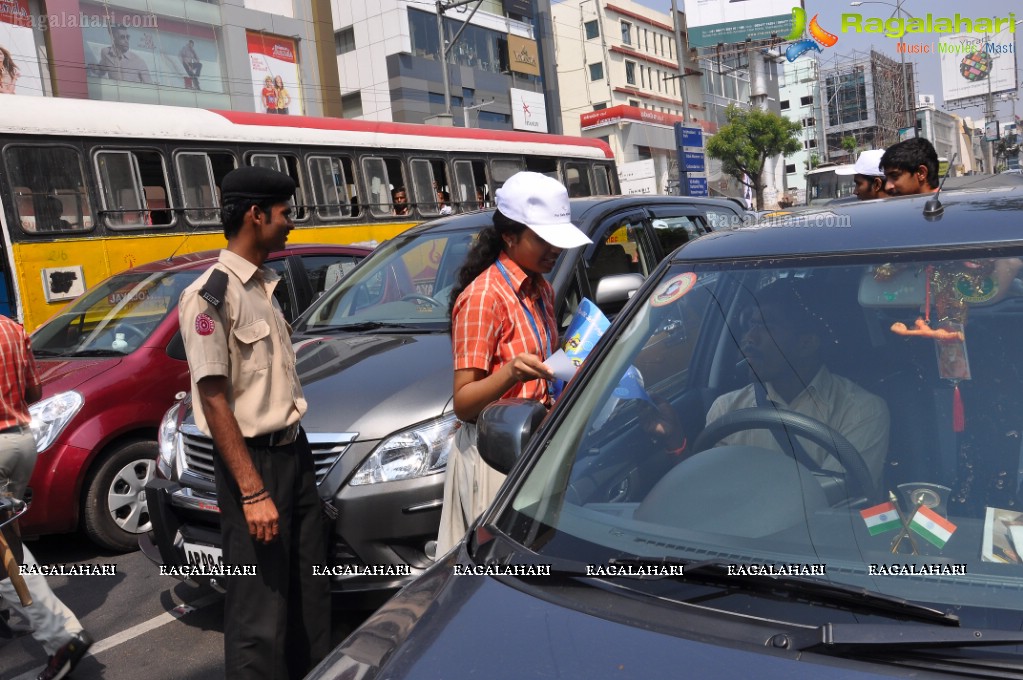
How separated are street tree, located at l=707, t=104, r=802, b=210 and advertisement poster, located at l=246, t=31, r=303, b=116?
2710 cm

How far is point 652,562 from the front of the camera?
172cm

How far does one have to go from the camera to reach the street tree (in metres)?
50.7

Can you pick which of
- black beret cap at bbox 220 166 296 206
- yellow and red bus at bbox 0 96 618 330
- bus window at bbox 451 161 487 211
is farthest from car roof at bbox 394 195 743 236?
bus window at bbox 451 161 487 211

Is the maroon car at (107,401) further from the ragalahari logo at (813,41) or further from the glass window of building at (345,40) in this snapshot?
the ragalahari logo at (813,41)

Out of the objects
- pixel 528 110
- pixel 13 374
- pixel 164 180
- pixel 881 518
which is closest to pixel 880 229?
pixel 881 518

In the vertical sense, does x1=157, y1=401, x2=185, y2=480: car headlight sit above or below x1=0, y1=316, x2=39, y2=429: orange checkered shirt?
below

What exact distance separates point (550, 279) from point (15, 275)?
25.0 ft

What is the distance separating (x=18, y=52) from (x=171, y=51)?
556cm

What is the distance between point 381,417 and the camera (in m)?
3.47

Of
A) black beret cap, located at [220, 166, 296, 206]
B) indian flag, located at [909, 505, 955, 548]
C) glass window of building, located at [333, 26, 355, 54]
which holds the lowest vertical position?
indian flag, located at [909, 505, 955, 548]

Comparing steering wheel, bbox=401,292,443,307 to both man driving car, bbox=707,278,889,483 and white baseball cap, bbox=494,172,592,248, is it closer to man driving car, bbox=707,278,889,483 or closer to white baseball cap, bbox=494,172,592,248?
white baseball cap, bbox=494,172,592,248

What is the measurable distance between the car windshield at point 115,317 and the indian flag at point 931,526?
16.0ft

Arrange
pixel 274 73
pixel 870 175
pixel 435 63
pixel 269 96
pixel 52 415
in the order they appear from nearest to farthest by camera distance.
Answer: pixel 52 415 < pixel 870 175 < pixel 269 96 < pixel 274 73 < pixel 435 63

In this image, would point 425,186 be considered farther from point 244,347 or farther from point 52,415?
point 244,347
